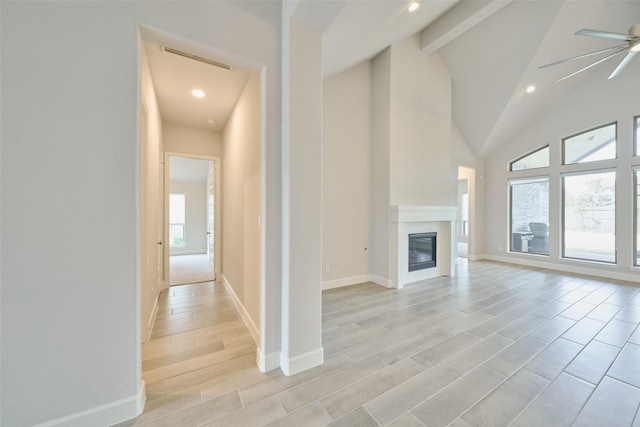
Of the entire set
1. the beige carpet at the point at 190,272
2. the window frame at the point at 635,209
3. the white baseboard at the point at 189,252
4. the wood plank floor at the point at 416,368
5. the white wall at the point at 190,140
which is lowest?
the white baseboard at the point at 189,252

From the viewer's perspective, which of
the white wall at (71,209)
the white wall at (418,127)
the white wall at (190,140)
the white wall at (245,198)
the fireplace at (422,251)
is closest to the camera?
the white wall at (71,209)

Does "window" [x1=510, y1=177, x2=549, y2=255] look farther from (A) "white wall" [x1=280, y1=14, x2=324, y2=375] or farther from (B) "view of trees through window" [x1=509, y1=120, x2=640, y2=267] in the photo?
(A) "white wall" [x1=280, y1=14, x2=324, y2=375]

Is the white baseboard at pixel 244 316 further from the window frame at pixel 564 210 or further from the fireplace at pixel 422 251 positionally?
the window frame at pixel 564 210

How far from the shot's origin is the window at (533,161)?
18.5 ft

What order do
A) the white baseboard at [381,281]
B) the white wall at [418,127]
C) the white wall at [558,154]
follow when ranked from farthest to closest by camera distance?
the white wall at [558,154]
the white wall at [418,127]
the white baseboard at [381,281]

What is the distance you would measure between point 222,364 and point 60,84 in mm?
2193

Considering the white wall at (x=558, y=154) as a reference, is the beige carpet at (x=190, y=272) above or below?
below

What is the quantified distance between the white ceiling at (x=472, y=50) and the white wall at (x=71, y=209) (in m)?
Answer: 0.97

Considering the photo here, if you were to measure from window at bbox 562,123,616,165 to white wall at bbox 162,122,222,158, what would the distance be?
750 centimetres

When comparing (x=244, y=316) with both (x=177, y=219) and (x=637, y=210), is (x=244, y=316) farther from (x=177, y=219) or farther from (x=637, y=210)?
(x=637, y=210)

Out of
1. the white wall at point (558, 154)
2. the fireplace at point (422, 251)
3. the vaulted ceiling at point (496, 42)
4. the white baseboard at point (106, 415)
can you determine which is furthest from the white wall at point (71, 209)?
the white wall at point (558, 154)

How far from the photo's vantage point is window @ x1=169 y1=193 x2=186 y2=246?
27.2 feet

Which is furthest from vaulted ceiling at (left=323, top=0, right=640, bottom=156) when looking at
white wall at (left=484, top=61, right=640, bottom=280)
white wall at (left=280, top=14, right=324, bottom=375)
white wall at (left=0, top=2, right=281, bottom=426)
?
white wall at (left=0, top=2, right=281, bottom=426)

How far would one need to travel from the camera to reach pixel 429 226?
4598mm
